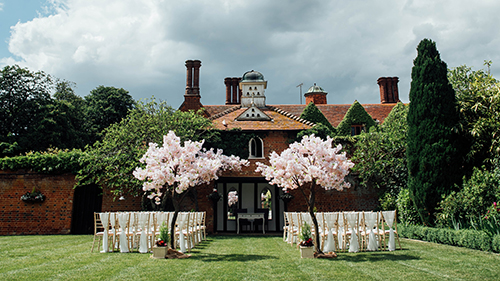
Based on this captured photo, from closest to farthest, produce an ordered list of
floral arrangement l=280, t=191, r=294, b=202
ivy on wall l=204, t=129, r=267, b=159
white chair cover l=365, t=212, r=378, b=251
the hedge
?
the hedge → white chair cover l=365, t=212, r=378, b=251 → floral arrangement l=280, t=191, r=294, b=202 → ivy on wall l=204, t=129, r=267, b=159

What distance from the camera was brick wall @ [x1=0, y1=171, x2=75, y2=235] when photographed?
52.5 ft

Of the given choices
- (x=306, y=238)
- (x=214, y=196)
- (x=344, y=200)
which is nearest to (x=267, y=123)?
(x=214, y=196)

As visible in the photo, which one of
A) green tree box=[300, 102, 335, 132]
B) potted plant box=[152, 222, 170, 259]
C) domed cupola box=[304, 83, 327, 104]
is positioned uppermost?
domed cupola box=[304, 83, 327, 104]

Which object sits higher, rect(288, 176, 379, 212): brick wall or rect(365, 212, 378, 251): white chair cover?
rect(288, 176, 379, 212): brick wall

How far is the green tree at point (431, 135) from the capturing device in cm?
1160

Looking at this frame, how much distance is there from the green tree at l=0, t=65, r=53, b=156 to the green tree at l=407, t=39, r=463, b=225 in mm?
25935

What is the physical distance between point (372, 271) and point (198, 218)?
823cm

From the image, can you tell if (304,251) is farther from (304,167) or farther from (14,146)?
(14,146)

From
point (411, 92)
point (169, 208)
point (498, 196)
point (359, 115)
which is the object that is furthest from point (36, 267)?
point (359, 115)

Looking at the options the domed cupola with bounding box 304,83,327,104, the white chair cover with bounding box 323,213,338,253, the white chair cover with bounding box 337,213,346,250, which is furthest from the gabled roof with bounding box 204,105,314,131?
the domed cupola with bounding box 304,83,327,104

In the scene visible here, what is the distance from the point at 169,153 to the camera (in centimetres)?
878

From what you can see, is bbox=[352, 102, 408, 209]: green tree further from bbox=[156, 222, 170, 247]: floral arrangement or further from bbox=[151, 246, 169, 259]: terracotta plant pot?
bbox=[151, 246, 169, 259]: terracotta plant pot

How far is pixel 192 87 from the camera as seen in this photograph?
957 inches

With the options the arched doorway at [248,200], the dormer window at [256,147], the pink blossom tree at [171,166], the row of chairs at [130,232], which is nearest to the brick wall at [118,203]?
the arched doorway at [248,200]
